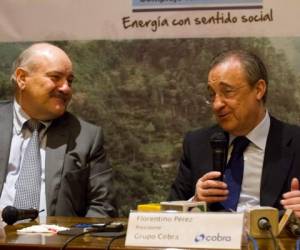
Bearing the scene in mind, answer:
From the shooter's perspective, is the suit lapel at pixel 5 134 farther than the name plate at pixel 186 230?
Yes

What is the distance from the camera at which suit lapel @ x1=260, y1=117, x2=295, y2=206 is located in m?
2.65

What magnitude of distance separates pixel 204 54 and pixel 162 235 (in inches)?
65.2

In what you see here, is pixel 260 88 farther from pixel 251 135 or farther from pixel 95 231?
pixel 95 231

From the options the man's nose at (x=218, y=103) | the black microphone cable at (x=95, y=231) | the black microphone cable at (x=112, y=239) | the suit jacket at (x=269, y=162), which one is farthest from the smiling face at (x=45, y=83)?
the black microphone cable at (x=112, y=239)

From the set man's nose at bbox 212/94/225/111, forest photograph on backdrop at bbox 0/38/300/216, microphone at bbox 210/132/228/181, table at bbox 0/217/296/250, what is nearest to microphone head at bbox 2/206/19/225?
table at bbox 0/217/296/250

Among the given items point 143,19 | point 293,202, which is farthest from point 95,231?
point 143,19

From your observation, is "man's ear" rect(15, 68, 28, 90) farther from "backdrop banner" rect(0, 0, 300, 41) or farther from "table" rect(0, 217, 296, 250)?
"table" rect(0, 217, 296, 250)

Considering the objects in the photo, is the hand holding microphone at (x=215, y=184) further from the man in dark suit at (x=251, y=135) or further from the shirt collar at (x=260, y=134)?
the shirt collar at (x=260, y=134)

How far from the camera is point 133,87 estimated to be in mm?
3285

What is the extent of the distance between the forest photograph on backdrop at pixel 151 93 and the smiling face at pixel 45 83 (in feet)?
0.77

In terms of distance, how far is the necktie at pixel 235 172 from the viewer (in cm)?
266

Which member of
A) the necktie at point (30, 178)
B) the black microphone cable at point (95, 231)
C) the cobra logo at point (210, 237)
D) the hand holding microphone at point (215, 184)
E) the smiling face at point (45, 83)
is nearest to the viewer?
the cobra logo at point (210, 237)

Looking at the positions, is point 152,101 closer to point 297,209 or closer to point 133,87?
point 133,87

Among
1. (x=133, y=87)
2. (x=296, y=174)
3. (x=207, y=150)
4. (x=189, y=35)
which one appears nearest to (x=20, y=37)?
(x=133, y=87)
